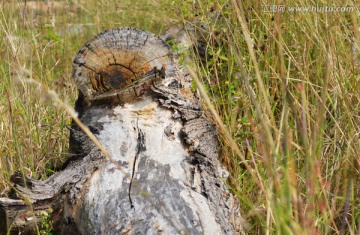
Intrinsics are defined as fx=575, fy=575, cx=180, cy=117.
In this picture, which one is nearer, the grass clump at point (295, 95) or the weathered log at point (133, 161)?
the weathered log at point (133, 161)

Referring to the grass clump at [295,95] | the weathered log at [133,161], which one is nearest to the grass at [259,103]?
the grass clump at [295,95]

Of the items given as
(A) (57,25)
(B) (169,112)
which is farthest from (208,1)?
(A) (57,25)

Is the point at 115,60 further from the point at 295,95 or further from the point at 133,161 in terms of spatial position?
the point at 295,95

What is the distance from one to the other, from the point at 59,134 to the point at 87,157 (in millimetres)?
762

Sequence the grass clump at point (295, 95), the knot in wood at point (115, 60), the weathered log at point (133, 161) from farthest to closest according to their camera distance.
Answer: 1. the knot in wood at point (115, 60)
2. the grass clump at point (295, 95)
3. the weathered log at point (133, 161)

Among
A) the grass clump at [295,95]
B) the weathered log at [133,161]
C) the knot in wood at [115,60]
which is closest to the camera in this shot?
the weathered log at [133,161]

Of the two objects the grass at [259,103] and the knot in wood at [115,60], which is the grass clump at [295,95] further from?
the knot in wood at [115,60]

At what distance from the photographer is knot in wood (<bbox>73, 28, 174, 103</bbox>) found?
288 cm

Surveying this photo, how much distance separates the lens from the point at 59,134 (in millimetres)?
3104

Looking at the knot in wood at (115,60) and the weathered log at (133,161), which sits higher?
the knot in wood at (115,60)

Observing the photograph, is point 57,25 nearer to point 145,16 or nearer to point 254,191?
point 145,16

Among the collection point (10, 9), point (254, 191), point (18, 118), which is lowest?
point (254, 191)

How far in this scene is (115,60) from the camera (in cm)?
288

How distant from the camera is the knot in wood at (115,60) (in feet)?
9.44
